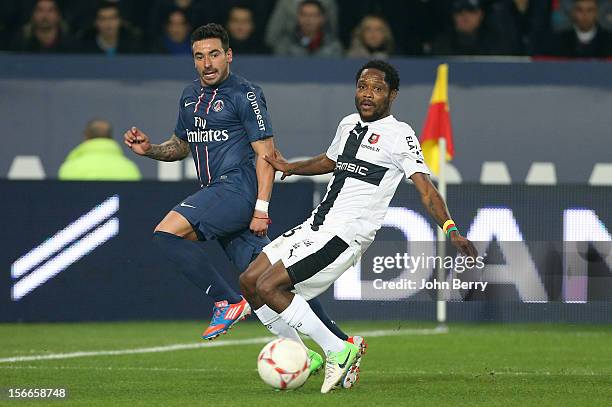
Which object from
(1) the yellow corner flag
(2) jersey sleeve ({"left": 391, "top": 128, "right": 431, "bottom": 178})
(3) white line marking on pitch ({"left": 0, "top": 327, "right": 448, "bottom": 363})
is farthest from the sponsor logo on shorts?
(1) the yellow corner flag

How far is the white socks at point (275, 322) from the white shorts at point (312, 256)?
0.39 m

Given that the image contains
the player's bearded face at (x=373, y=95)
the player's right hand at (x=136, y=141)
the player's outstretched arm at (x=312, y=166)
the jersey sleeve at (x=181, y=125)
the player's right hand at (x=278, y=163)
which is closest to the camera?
the player's bearded face at (x=373, y=95)

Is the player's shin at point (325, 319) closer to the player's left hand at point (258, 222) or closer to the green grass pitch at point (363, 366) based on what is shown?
the green grass pitch at point (363, 366)

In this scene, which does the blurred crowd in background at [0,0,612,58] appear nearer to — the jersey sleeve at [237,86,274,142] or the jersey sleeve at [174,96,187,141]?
the jersey sleeve at [174,96,187,141]

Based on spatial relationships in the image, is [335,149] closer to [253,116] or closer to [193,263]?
[253,116]

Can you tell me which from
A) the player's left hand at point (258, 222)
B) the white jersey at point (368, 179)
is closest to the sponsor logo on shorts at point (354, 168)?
the white jersey at point (368, 179)

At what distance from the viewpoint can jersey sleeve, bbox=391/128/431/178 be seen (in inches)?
332

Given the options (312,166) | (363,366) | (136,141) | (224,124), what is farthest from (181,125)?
(363,366)

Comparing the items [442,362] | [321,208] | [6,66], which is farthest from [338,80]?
[321,208]

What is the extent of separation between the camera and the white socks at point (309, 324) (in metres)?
8.41

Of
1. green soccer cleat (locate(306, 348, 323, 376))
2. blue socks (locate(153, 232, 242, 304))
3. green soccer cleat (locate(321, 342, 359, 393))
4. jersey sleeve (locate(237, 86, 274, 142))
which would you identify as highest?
jersey sleeve (locate(237, 86, 274, 142))

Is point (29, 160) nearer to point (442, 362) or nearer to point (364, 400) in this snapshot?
point (442, 362)

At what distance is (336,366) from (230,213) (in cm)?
152

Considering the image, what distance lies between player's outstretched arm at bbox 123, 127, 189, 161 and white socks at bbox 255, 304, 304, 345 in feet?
4.55
